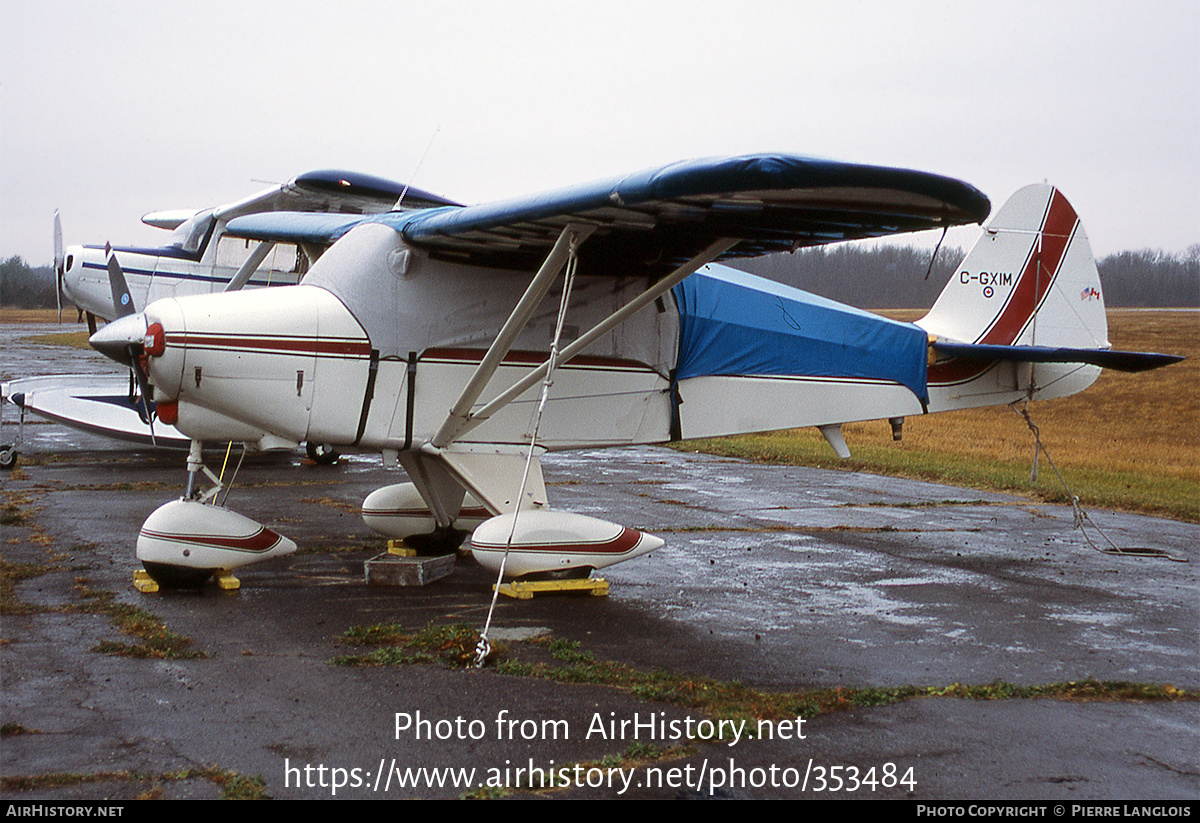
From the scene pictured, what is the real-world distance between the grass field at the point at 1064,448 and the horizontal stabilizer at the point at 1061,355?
165 inches

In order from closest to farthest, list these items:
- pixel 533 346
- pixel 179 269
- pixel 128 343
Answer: pixel 128 343 < pixel 533 346 < pixel 179 269

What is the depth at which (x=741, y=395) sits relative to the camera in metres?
8.66

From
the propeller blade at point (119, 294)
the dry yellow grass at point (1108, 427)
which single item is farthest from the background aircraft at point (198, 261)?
the dry yellow grass at point (1108, 427)

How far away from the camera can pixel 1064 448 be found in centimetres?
2216

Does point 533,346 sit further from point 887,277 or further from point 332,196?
point 887,277

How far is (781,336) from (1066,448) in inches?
633

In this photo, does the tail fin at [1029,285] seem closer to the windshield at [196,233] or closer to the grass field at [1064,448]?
the grass field at [1064,448]

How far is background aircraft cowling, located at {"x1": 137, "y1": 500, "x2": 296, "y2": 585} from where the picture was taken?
6.91m

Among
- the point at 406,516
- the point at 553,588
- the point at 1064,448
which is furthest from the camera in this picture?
the point at 1064,448

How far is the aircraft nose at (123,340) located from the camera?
6480 millimetres

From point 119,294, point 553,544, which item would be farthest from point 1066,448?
point 119,294

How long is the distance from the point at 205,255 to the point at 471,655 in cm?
1097

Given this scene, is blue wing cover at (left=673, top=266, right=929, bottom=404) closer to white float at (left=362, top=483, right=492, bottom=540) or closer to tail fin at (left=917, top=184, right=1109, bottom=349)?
tail fin at (left=917, top=184, right=1109, bottom=349)
